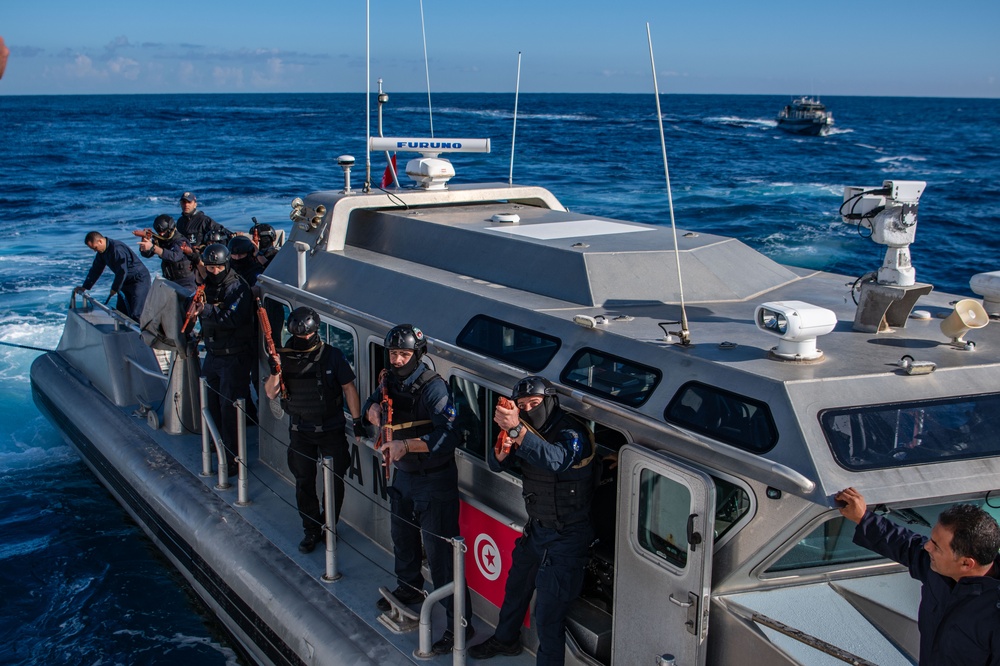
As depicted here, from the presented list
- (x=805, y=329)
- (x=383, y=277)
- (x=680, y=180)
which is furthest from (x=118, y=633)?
(x=680, y=180)

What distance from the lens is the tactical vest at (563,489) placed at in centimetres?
394

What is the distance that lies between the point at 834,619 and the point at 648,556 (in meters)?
0.75

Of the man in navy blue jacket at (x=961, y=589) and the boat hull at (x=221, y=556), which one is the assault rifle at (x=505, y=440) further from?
the man in navy blue jacket at (x=961, y=589)

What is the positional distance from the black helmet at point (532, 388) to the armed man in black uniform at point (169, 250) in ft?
19.4

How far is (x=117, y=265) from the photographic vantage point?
926cm

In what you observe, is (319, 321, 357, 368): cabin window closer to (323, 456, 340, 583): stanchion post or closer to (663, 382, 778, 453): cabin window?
(323, 456, 340, 583): stanchion post

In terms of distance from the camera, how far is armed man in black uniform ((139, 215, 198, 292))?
29.3 feet

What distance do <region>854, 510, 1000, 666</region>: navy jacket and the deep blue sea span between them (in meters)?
4.68

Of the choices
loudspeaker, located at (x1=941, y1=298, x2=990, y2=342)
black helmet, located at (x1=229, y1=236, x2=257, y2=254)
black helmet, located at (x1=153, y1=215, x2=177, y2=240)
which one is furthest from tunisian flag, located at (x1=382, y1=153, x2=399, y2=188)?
loudspeaker, located at (x1=941, y1=298, x2=990, y2=342)

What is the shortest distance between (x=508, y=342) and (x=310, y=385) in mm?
1263

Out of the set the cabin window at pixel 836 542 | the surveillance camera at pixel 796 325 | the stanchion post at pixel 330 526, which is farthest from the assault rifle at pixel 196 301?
the cabin window at pixel 836 542

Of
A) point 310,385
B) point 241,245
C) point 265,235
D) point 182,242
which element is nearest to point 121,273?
point 182,242

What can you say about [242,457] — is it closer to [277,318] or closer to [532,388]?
[277,318]

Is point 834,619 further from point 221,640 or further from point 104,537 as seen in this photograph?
point 104,537
